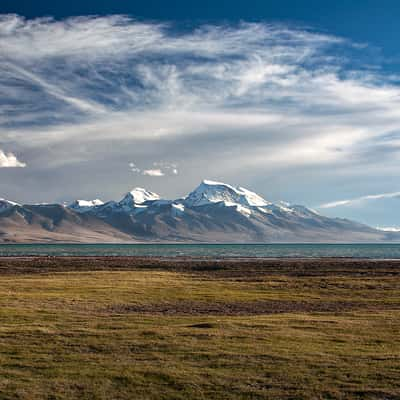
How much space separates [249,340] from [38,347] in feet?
38.8

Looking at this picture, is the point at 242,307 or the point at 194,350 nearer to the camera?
the point at 194,350

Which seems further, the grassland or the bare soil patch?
the bare soil patch

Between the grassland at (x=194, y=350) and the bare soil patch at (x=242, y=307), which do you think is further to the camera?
the bare soil patch at (x=242, y=307)

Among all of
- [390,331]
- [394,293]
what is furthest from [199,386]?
[394,293]

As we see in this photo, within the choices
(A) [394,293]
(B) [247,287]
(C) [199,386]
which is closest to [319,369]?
(C) [199,386]

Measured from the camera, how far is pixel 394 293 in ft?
186

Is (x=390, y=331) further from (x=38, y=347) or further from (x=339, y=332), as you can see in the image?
(x=38, y=347)

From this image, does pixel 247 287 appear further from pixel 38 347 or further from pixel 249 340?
pixel 38 347

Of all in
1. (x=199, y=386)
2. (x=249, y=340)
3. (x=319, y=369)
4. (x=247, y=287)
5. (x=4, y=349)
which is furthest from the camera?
(x=247, y=287)

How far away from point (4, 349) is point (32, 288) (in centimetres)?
3329

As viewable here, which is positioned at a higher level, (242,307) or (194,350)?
(194,350)

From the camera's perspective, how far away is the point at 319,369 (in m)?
23.1

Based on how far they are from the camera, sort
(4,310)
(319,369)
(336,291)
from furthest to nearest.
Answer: (336,291), (4,310), (319,369)

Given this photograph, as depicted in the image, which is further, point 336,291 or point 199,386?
point 336,291
